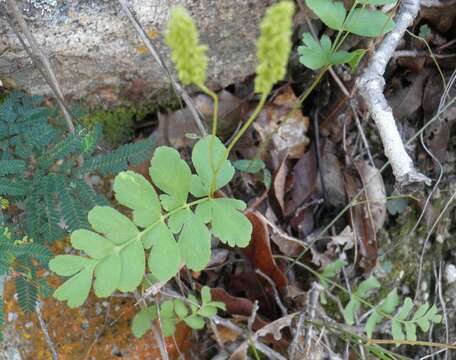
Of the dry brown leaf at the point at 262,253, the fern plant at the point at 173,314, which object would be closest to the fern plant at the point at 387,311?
the dry brown leaf at the point at 262,253

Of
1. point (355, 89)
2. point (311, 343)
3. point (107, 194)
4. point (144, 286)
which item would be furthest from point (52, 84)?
point (311, 343)

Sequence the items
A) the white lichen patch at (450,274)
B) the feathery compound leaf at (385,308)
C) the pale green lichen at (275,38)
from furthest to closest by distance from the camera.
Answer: the white lichen patch at (450,274) < the feathery compound leaf at (385,308) < the pale green lichen at (275,38)

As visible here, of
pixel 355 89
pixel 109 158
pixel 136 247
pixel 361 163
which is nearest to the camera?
pixel 136 247

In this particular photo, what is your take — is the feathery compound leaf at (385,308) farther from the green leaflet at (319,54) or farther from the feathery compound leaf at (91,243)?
the feathery compound leaf at (91,243)

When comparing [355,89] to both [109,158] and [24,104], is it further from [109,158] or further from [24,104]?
[24,104]

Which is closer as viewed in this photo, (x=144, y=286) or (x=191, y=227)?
(x=191, y=227)

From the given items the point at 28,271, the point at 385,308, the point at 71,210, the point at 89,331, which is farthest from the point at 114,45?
the point at 385,308
